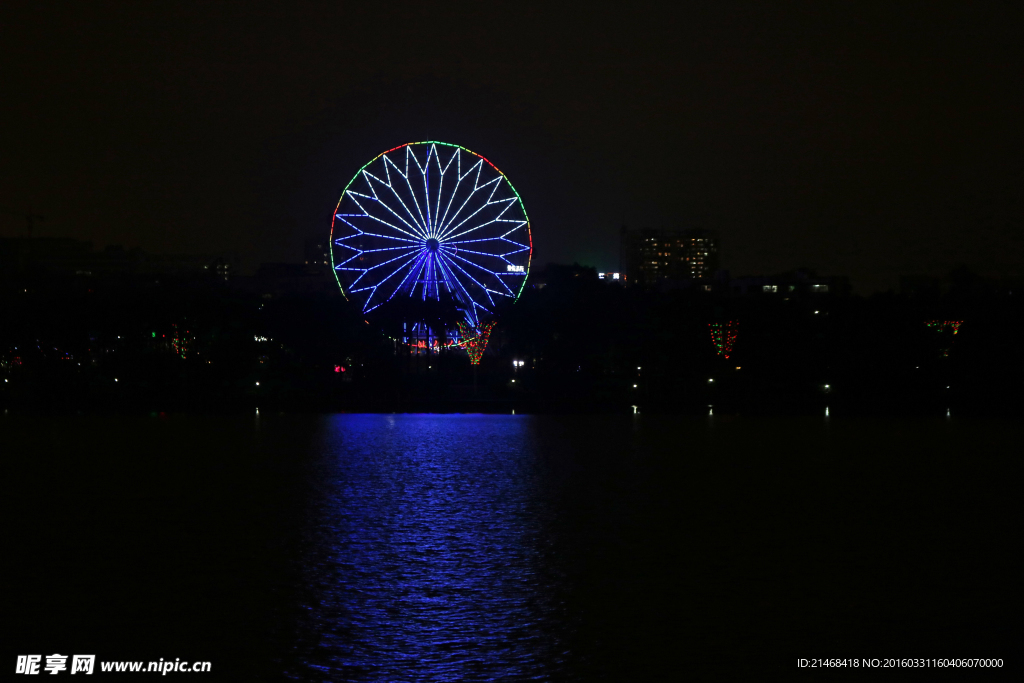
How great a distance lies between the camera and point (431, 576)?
11.0 m

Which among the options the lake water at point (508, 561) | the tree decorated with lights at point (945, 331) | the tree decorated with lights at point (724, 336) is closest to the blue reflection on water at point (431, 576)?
the lake water at point (508, 561)

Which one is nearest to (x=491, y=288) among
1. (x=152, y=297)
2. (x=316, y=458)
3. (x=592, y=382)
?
(x=592, y=382)

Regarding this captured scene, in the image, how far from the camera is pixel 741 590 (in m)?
10.3

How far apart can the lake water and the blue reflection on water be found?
38 millimetres

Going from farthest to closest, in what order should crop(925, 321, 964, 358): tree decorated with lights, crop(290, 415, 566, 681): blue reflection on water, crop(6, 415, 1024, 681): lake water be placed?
crop(925, 321, 964, 358): tree decorated with lights → crop(6, 415, 1024, 681): lake water → crop(290, 415, 566, 681): blue reflection on water

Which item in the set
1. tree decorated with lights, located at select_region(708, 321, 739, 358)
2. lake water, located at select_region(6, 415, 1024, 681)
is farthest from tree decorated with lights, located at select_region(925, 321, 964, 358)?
lake water, located at select_region(6, 415, 1024, 681)

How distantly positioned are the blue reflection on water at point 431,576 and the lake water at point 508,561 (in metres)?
0.04

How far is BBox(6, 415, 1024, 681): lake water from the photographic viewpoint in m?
8.42

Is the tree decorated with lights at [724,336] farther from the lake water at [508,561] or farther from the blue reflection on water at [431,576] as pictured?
the blue reflection on water at [431,576]

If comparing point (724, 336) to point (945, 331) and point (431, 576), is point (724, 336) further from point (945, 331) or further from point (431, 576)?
point (431, 576)

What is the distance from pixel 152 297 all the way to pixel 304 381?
11.1 metres

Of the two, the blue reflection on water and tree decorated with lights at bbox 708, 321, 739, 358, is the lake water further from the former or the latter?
tree decorated with lights at bbox 708, 321, 739, 358

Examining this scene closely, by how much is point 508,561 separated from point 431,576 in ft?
3.56

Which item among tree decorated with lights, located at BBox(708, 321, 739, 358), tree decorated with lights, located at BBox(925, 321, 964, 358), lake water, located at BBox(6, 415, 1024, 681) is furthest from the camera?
tree decorated with lights, located at BBox(708, 321, 739, 358)
